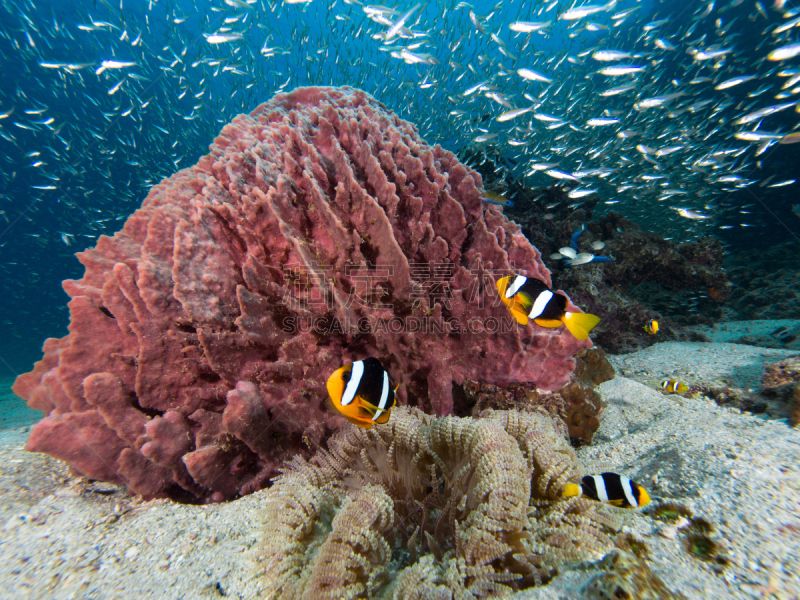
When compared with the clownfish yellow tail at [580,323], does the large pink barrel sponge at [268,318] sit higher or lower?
higher

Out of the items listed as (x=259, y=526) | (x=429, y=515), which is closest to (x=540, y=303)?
(x=429, y=515)

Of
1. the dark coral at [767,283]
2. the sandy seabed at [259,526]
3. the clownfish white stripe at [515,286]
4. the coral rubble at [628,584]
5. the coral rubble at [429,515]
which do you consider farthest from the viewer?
the dark coral at [767,283]

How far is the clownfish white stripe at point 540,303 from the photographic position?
1.80m

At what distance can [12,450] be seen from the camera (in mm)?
3053

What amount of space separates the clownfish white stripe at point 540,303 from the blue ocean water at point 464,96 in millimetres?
7452

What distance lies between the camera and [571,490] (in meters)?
1.79

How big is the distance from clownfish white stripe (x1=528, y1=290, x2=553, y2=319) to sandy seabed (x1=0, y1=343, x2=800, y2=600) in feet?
4.08

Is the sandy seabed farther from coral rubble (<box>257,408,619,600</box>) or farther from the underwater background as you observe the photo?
coral rubble (<box>257,408,619,600</box>)

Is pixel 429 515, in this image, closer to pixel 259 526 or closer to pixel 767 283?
pixel 259 526

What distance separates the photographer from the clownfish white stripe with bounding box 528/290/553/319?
5.90ft

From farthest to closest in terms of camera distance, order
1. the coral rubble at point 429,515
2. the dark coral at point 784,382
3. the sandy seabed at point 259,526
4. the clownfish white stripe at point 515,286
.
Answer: the dark coral at point 784,382 → the clownfish white stripe at point 515,286 → the coral rubble at point 429,515 → the sandy seabed at point 259,526

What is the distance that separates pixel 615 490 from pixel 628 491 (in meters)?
0.06

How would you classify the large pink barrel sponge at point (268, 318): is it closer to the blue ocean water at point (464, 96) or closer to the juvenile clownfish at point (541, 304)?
the juvenile clownfish at point (541, 304)

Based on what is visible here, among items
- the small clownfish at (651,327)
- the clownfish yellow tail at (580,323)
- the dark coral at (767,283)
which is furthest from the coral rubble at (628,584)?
the dark coral at (767,283)
